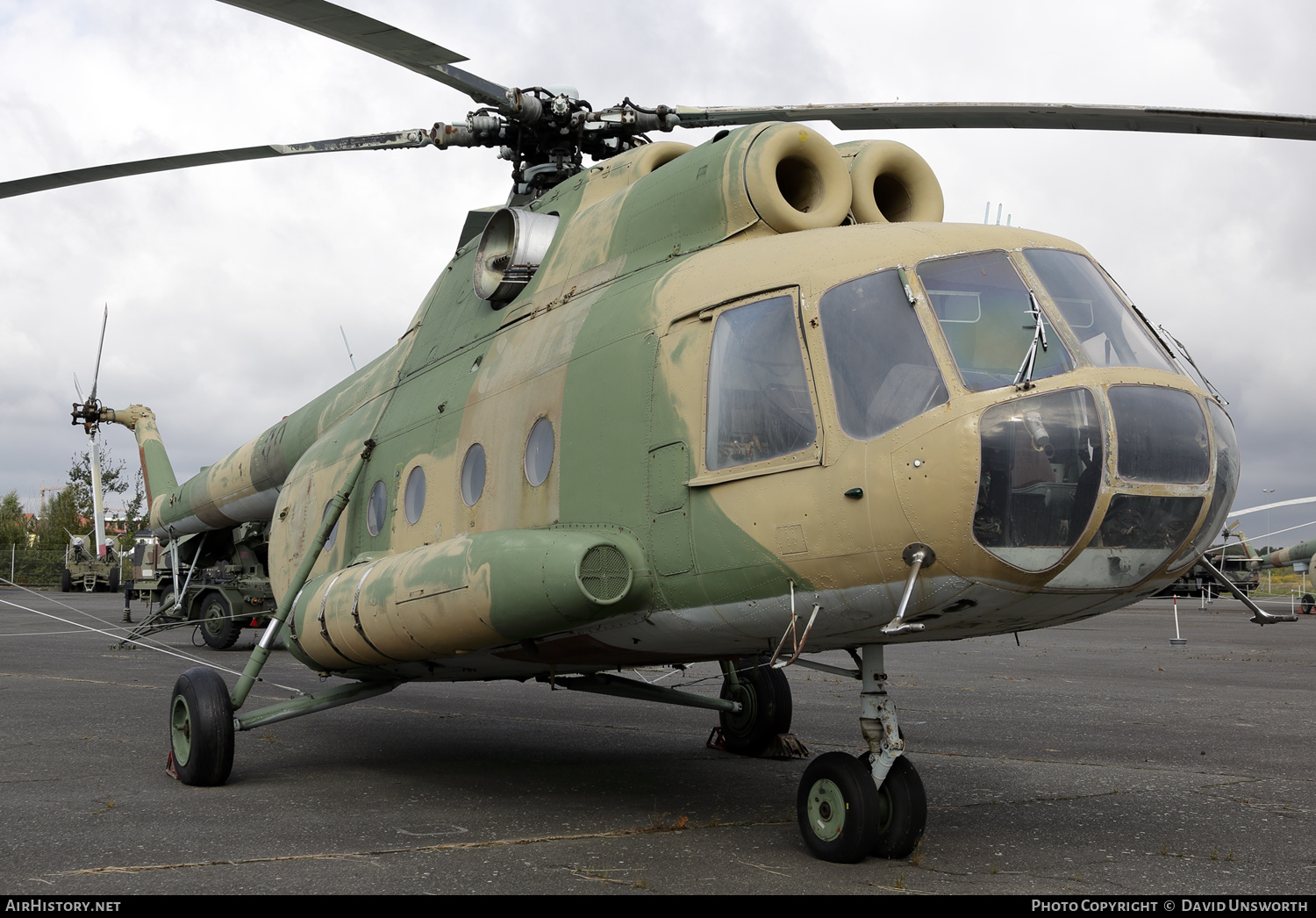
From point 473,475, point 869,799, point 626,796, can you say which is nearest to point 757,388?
point 869,799

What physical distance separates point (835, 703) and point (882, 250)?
28.2 feet

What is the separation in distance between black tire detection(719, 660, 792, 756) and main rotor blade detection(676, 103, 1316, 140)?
4118 millimetres

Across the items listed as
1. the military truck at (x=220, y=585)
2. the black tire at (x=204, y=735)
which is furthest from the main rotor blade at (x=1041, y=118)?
the military truck at (x=220, y=585)

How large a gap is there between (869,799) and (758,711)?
3.75 m

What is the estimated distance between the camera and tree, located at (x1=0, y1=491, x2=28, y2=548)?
228 ft

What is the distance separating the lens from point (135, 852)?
214 inches

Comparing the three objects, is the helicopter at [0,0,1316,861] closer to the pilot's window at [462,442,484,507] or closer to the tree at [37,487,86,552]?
the pilot's window at [462,442,484,507]

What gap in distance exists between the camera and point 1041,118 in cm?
646

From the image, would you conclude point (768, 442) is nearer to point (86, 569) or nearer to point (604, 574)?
point (604, 574)

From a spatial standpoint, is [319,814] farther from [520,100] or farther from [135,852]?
[520,100]

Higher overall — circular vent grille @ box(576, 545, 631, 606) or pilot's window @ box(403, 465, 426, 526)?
pilot's window @ box(403, 465, 426, 526)

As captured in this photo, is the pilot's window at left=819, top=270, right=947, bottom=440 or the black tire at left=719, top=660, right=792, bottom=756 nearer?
the pilot's window at left=819, top=270, right=947, bottom=440

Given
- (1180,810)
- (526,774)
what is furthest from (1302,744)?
(526,774)

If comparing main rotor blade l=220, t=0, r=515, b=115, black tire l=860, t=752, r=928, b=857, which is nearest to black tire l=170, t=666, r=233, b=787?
main rotor blade l=220, t=0, r=515, b=115
